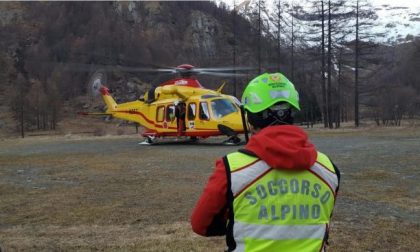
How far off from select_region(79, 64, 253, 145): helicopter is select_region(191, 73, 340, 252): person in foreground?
51.5 feet

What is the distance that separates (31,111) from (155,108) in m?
40.5

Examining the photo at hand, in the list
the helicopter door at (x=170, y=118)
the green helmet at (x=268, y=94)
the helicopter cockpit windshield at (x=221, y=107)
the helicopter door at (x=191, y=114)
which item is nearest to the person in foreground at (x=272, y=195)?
the green helmet at (x=268, y=94)

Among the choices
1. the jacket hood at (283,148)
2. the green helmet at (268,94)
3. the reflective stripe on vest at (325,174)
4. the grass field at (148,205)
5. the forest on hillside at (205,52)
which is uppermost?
the forest on hillside at (205,52)

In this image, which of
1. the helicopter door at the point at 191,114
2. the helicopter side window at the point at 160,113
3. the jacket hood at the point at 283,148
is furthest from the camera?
the helicopter side window at the point at 160,113

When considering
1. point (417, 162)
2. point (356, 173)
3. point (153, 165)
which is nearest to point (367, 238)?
point (356, 173)

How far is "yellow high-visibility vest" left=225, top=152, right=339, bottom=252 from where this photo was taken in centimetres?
208

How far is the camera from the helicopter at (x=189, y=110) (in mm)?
18734

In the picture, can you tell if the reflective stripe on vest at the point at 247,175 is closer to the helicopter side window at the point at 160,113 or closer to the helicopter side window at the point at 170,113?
the helicopter side window at the point at 170,113

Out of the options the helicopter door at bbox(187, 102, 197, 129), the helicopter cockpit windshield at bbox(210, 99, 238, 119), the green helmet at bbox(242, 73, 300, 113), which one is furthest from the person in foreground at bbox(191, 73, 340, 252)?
the helicopter door at bbox(187, 102, 197, 129)

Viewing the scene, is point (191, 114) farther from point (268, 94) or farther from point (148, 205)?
point (268, 94)

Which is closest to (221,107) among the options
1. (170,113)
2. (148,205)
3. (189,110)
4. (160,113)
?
(189,110)

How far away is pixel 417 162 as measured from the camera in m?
11.3

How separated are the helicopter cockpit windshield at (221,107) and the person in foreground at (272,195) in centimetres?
1663

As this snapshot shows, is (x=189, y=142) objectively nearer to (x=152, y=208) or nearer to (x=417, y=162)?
(x=417, y=162)
